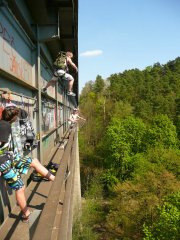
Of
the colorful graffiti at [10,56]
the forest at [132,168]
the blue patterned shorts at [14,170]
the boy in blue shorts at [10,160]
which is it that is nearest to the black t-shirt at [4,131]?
the boy in blue shorts at [10,160]

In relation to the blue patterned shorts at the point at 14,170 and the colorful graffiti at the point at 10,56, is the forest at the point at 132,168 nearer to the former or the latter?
the colorful graffiti at the point at 10,56

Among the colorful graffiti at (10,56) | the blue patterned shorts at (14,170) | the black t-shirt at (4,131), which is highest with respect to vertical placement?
the colorful graffiti at (10,56)

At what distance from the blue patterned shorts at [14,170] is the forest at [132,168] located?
15649mm

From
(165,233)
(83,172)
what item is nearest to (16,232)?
(165,233)

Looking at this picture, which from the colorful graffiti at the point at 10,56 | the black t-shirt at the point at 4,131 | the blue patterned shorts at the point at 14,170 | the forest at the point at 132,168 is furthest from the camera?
the forest at the point at 132,168

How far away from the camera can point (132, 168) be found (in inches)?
1435

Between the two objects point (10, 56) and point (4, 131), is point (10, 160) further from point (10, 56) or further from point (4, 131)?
point (10, 56)

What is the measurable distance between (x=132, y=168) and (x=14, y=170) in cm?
3325

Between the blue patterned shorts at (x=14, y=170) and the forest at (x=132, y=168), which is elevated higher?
the blue patterned shorts at (x=14, y=170)

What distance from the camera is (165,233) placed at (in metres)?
18.4

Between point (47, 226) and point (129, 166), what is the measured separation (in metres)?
35.7

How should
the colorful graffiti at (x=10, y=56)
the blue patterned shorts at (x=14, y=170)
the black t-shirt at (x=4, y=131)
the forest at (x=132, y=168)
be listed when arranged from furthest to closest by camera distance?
the forest at (x=132, y=168) → the colorful graffiti at (x=10, y=56) → the blue patterned shorts at (x=14, y=170) → the black t-shirt at (x=4, y=131)

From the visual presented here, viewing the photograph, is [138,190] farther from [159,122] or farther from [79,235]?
[159,122]

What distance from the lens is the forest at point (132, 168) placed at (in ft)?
72.6
